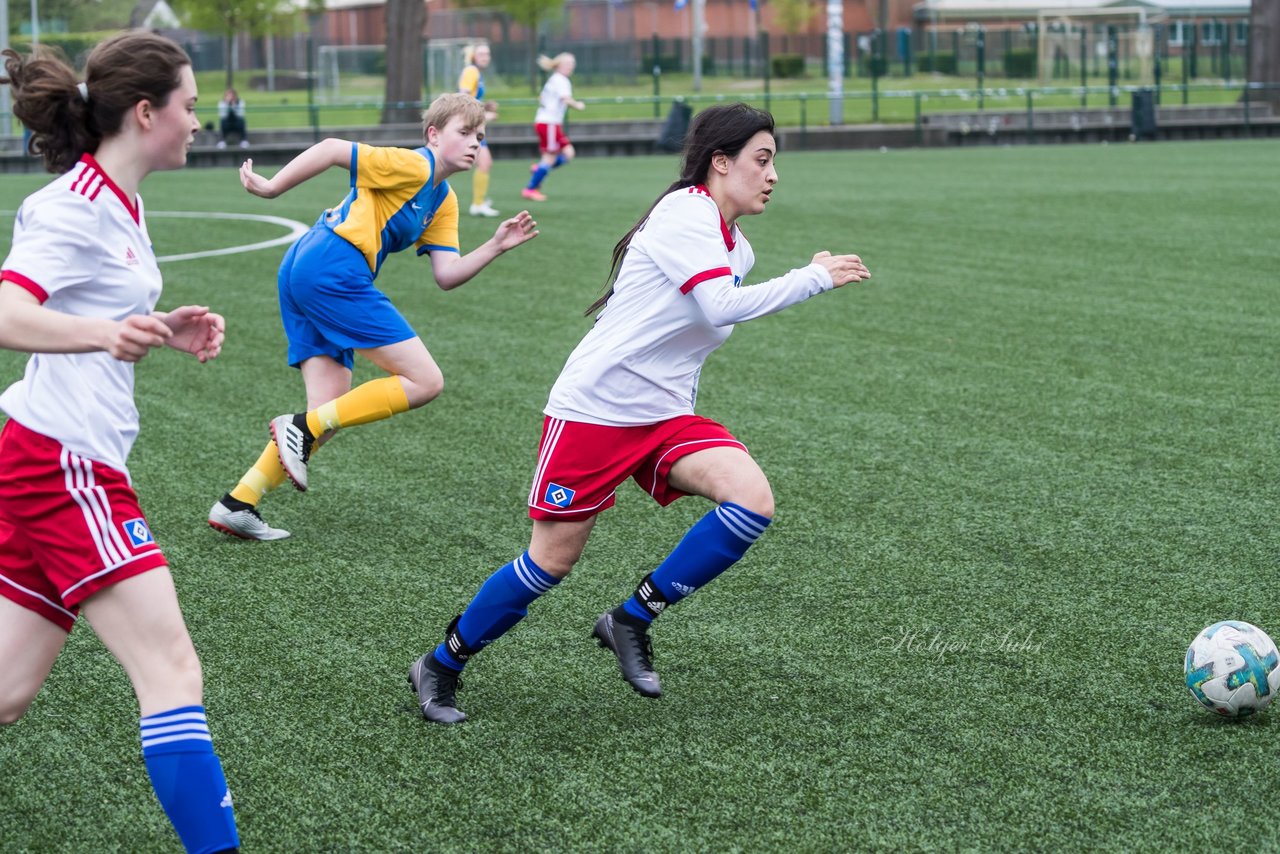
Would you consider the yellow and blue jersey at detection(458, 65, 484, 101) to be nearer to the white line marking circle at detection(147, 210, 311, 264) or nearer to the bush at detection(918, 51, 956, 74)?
the white line marking circle at detection(147, 210, 311, 264)

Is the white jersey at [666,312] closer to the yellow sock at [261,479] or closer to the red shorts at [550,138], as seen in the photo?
the yellow sock at [261,479]

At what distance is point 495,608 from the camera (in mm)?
4078

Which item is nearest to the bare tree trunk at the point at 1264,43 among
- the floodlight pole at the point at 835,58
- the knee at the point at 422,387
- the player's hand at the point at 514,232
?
the floodlight pole at the point at 835,58

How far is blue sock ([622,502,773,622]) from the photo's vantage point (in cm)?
404

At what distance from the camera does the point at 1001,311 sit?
10.8 meters

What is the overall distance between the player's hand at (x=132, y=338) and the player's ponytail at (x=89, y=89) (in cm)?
50

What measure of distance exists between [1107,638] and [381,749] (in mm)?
2244

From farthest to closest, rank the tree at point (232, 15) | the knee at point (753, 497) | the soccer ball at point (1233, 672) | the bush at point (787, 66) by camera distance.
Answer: the tree at point (232, 15) < the bush at point (787, 66) < the knee at point (753, 497) < the soccer ball at point (1233, 672)

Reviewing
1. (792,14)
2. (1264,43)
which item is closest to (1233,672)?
(1264,43)

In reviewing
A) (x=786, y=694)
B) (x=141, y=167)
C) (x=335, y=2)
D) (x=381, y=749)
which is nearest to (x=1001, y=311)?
(x=786, y=694)

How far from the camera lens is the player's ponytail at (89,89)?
9.80 feet

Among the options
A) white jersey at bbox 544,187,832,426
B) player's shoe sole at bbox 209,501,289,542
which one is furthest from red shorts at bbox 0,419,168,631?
player's shoe sole at bbox 209,501,289,542

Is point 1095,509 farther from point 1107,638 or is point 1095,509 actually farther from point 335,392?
point 335,392

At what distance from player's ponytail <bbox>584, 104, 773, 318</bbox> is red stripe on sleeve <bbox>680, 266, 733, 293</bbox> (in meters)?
0.26
